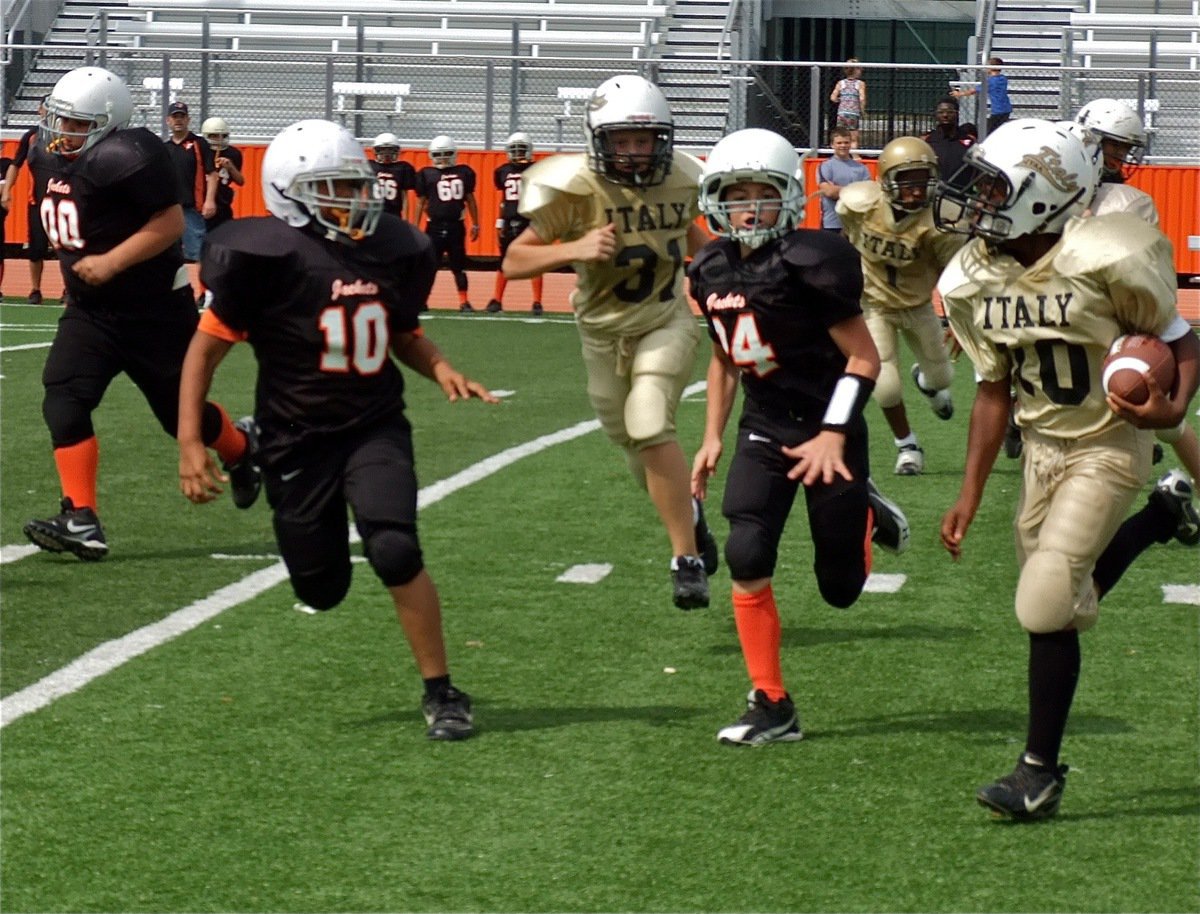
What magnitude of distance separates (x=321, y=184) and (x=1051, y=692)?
2129 mm

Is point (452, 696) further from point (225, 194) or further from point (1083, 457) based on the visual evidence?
point (225, 194)

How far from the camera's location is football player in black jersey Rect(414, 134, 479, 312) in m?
19.0

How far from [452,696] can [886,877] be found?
141cm

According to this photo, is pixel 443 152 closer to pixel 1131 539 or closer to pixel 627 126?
pixel 627 126

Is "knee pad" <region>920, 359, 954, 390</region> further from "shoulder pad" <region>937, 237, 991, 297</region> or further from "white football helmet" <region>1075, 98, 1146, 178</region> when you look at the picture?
"shoulder pad" <region>937, 237, 991, 297</region>

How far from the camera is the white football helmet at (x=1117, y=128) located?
7645mm

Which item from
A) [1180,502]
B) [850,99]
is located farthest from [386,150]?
[1180,502]

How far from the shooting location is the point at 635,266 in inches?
249

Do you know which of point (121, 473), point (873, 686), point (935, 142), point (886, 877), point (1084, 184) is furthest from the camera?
point (935, 142)

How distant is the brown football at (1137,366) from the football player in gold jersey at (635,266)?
188 cm

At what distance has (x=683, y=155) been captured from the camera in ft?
21.6

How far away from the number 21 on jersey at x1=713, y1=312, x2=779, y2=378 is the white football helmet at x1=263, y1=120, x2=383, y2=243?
0.96 meters

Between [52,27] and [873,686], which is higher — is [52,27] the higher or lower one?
the higher one

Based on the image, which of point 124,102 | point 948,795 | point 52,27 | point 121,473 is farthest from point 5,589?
point 52,27
